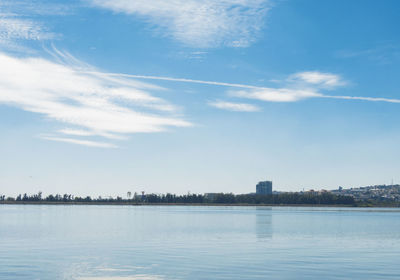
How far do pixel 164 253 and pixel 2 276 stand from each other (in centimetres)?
1747

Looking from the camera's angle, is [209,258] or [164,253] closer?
[209,258]

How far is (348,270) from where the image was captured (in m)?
40.5

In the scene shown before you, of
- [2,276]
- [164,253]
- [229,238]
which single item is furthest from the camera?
[229,238]

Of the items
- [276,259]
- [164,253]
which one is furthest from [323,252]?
[164,253]

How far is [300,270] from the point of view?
132ft

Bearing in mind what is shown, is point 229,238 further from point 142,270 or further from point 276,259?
point 142,270

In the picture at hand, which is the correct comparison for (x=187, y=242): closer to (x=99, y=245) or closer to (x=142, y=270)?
(x=99, y=245)

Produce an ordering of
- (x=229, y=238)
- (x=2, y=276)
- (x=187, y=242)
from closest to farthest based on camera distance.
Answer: (x=2, y=276) < (x=187, y=242) < (x=229, y=238)

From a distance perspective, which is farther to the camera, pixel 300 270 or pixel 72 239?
pixel 72 239

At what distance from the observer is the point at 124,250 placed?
52.4 m

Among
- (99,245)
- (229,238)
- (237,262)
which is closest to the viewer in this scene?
(237,262)

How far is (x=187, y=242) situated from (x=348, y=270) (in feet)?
83.1

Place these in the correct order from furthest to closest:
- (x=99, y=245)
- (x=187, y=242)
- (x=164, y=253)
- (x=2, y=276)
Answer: (x=187, y=242) < (x=99, y=245) < (x=164, y=253) < (x=2, y=276)

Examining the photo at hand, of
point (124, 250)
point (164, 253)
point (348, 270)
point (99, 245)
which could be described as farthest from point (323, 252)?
point (99, 245)
